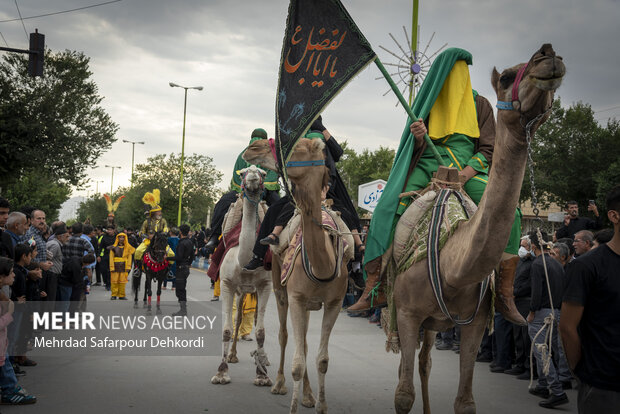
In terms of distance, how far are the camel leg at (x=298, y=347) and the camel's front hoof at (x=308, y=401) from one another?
0.73 m

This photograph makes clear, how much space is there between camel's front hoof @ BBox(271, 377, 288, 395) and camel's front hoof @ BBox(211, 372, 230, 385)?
0.75m

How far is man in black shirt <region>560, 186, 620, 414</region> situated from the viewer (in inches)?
132

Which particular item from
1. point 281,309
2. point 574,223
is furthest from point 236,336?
point 574,223

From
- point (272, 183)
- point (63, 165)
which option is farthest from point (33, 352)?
point (63, 165)

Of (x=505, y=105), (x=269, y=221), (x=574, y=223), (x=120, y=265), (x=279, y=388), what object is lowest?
(x=279, y=388)

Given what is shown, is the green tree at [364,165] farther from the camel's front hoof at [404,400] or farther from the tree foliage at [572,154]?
the camel's front hoof at [404,400]

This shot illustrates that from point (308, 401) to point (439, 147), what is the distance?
11.2ft

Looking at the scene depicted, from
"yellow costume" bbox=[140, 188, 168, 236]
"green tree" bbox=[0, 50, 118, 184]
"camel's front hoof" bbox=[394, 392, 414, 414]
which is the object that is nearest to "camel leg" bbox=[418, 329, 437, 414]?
"camel's front hoof" bbox=[394, 392, 414, 414]

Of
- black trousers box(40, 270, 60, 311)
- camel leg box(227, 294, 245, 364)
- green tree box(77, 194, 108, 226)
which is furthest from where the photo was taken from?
green tree box(77, 194, 108, 226)

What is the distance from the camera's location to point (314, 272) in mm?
5828

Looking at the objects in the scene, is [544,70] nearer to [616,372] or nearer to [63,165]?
[616,372]

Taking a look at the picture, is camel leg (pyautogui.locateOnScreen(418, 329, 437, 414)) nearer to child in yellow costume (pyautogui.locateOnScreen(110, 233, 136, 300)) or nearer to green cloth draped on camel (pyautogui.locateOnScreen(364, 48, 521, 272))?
green cloth draped on camel (pyautogui.locateOnScreen(364, 48, 521, 272))

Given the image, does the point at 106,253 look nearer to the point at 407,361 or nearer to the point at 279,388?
the point at 279,388

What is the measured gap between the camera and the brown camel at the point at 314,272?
5.25m
